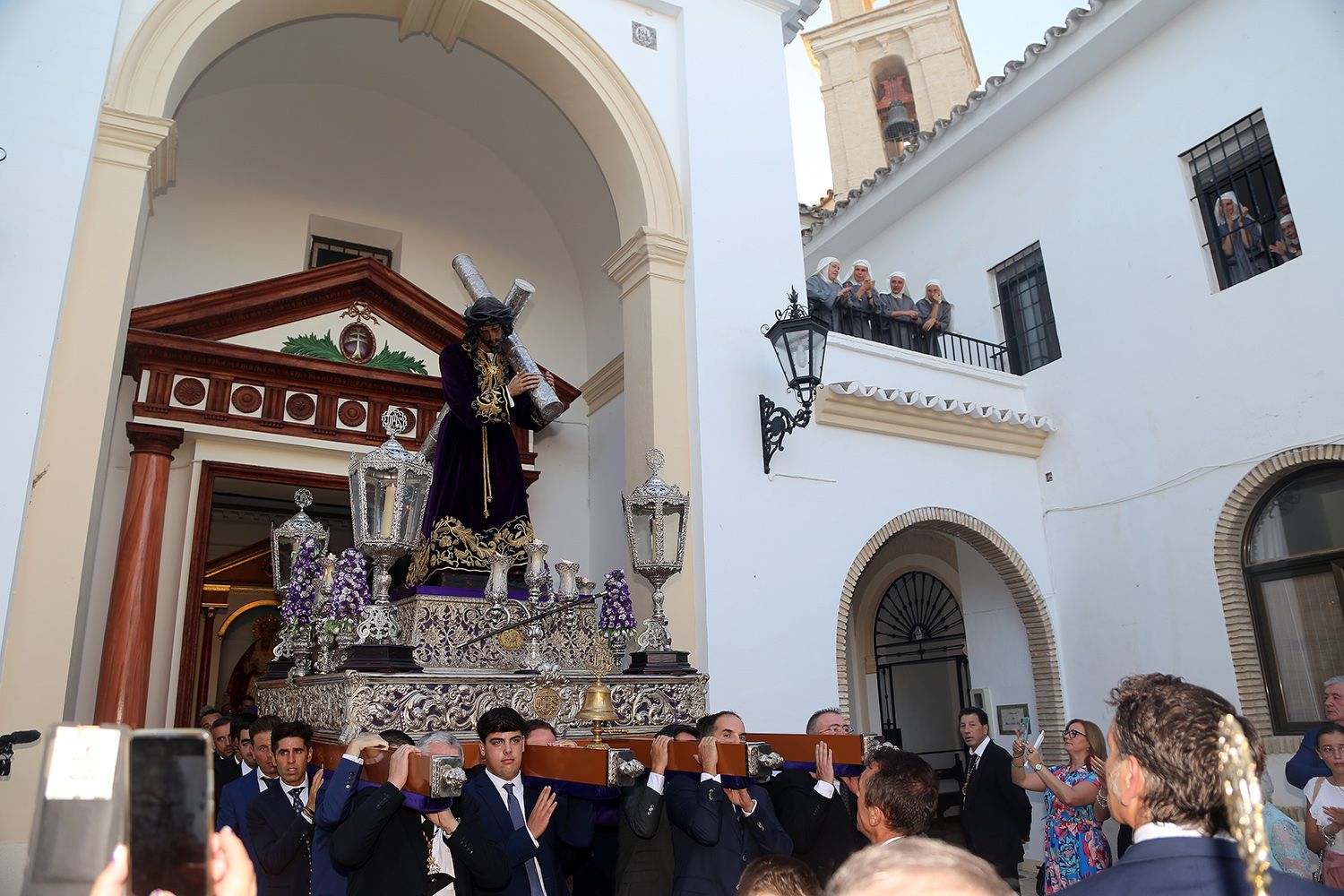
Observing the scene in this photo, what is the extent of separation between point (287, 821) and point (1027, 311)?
9105mm

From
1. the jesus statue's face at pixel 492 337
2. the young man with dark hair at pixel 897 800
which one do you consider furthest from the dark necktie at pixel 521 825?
the jesus statue's face at pixel 492 337

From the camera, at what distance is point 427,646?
493cm

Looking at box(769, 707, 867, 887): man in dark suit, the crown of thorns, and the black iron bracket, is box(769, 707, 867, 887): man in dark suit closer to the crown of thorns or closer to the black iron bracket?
the crown of thorns

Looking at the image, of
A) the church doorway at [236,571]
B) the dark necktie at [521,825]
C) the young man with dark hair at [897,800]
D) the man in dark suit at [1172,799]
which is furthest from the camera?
the church doorway at [236,571]

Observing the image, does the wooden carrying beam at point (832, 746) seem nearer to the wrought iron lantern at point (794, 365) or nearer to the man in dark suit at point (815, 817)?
the man in dark suit at point (815, 817)

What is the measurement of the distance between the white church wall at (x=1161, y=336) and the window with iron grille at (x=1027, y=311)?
0.27 metres

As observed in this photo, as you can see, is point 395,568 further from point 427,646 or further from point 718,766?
point 718,766

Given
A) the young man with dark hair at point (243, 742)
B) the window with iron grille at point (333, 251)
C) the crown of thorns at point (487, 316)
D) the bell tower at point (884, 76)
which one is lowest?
the young man with dark hair at point (243, 742)

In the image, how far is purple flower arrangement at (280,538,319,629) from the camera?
5605 millimetres

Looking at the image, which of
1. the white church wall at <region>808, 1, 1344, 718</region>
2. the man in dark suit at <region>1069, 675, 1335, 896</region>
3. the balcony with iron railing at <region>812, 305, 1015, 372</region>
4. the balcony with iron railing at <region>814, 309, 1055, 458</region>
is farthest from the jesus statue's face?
the white church wall at <region>808, 1, 1344, 718</region>

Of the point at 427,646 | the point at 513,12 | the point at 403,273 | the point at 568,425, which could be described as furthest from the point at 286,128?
the point at 427,646

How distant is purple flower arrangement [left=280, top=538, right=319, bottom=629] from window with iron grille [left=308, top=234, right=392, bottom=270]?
15.3 feet

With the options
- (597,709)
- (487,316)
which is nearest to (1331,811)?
(597,709)

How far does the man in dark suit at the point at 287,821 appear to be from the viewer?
3.65m
